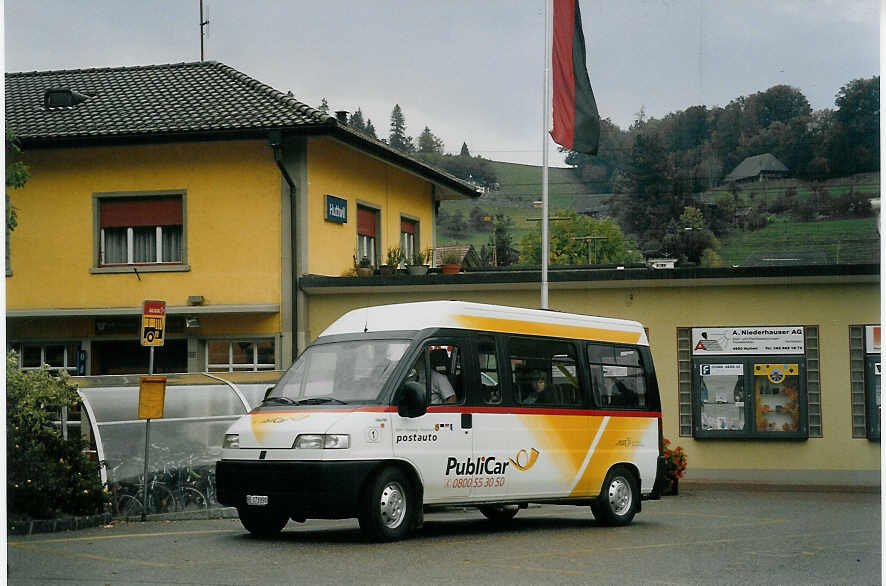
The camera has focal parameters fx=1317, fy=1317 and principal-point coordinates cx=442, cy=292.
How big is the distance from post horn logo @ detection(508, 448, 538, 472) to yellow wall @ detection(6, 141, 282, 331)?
11.8 metres

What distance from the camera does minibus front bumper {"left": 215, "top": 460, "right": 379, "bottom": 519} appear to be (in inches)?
452

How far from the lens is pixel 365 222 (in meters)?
26.9

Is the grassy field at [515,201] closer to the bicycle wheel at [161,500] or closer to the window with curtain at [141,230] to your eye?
the window with curtain at [141,230]

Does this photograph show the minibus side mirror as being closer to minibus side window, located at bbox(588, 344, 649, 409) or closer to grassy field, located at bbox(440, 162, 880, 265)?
minibus side window, located at bbox(588, 344, 649, 409)

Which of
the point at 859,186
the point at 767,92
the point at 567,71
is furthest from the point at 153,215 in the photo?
the point at 859,186

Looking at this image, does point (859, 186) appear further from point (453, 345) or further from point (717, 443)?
point (717, 443)

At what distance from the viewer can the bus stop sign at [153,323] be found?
615 inches

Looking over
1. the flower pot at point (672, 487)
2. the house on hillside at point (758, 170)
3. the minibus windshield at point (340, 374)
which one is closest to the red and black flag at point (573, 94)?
the house on hillside at point (758, 170)

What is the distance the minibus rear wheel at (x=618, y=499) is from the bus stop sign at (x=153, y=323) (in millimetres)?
5497

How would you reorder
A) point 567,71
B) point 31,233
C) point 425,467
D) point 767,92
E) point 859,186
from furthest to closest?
point 31,233 → point 567,71 → point 767,92 → point 425,467 → point 859,186

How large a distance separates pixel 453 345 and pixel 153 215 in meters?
13.4

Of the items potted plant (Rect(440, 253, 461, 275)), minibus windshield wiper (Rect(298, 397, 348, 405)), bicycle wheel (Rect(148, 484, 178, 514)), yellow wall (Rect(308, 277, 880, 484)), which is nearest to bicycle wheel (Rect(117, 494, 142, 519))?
bicycle wheel (Rect(148, 484, 178, 514))

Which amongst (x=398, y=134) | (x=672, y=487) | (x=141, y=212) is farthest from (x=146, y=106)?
(x=672, y=487)

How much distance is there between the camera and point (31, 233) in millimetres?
24703
